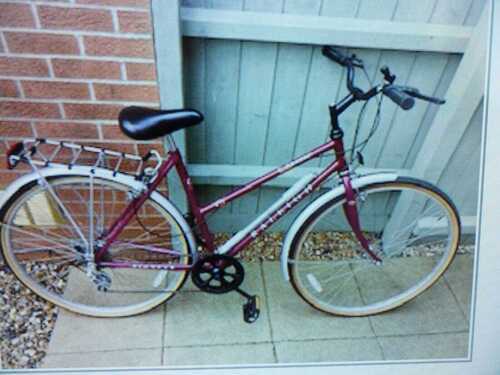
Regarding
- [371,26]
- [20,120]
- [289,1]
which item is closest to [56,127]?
[20,120]

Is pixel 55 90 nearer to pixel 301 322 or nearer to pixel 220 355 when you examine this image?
pixel 220 355

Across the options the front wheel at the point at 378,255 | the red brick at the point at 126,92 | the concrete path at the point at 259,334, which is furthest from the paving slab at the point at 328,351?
the red brick at the point at 126,92

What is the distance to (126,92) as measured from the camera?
154 cm

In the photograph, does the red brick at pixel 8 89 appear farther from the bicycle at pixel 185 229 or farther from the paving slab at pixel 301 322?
the paving slab at pixel 301 322

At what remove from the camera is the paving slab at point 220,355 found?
177 cm

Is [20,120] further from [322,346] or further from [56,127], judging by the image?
[322,346]

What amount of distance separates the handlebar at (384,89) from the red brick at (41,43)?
0.91m

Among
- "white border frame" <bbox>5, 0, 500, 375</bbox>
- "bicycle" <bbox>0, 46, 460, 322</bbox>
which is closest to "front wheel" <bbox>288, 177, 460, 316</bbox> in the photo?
"bicycle" <bbox>0, 46, 460, 322</bbox>

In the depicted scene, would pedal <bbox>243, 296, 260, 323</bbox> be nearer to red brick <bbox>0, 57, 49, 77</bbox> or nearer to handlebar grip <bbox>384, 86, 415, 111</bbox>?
handlebar grip <bbox>384, 86, 415, 111</bbox>

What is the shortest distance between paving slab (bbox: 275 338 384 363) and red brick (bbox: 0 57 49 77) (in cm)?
144

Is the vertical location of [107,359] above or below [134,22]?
below

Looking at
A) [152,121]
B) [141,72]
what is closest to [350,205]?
[152,121]

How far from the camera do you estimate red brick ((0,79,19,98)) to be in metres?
1.48

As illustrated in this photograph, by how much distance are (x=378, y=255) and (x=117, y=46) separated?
58.4 inches
